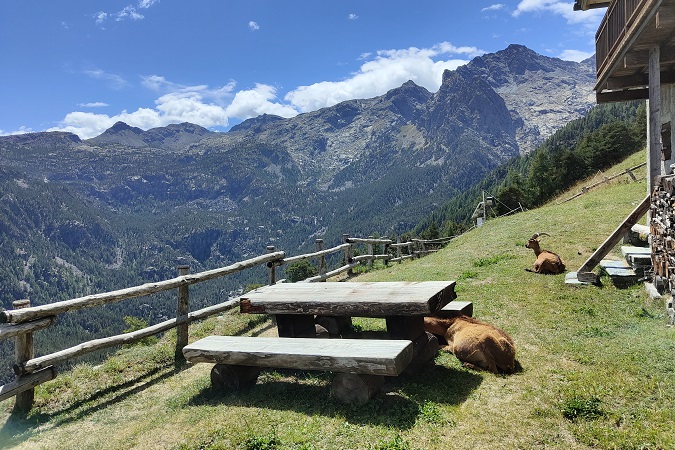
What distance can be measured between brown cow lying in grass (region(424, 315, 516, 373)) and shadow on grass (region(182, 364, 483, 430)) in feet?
0.92

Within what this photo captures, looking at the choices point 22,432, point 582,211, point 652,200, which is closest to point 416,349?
point 22,432

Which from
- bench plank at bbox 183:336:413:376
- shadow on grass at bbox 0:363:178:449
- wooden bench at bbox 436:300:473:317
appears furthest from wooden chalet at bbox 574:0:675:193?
shadow on grass at bbox 0:363:178:449

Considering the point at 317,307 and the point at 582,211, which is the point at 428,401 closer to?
the point at 317,307

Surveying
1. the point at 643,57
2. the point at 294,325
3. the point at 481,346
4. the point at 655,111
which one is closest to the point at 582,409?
the point at 481,346

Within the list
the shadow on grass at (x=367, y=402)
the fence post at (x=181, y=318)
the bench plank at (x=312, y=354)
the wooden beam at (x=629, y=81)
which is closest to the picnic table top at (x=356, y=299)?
the bench plank at (x=312, y=354)

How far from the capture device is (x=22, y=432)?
22.3 ft

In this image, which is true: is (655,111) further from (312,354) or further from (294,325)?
(312,354)

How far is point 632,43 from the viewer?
35.7ft

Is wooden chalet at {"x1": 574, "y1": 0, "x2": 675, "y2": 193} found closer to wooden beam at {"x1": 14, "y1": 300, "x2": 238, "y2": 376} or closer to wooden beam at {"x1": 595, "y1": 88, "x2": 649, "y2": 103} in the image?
wooden beam at {"x1": 595, "y1": 88, "x2": 649, "y2": 103}

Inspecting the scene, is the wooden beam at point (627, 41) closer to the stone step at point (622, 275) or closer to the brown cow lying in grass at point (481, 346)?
the stone step at point (622, 275)

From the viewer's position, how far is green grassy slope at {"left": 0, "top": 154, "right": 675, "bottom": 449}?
499 centimetres

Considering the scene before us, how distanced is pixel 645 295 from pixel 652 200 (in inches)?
85.5

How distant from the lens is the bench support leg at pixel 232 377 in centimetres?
703

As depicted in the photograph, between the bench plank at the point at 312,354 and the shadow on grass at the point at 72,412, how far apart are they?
2.06 meters
